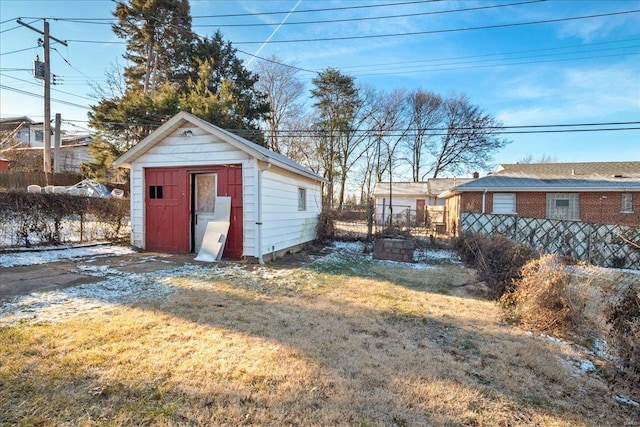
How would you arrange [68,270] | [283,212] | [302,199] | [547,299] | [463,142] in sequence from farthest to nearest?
[463,142] → [302,199] → [283,212] → [68,270] → [547,299]

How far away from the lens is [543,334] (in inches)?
147

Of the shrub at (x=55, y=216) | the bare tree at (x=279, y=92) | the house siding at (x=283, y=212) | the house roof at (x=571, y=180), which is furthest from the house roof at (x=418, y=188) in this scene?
the shrub at (x=55, y=216)

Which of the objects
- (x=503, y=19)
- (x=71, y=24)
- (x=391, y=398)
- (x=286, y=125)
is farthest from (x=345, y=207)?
(x=391, y=398)

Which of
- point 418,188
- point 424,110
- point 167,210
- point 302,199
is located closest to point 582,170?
point 418,188

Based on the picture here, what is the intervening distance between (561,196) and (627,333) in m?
15.8

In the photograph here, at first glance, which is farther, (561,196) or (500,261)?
(561,196)

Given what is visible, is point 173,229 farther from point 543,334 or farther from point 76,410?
point 543,334

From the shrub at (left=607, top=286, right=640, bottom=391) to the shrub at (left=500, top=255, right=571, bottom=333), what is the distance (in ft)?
2.92

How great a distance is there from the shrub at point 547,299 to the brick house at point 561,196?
10.7 metres

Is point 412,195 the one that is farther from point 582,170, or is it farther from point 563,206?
point 563,206

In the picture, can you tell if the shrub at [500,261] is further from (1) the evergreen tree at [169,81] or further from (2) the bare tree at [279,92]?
(2) the bare tree at [279,92]

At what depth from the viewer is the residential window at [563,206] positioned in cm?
1518

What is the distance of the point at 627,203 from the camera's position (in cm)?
1480

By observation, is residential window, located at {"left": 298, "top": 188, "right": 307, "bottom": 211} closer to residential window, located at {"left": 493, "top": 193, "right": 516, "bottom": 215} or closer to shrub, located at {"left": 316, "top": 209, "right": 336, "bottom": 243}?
shrub, located at {"left": 316, "top": 209, "right": 336, "bottom": 243}
